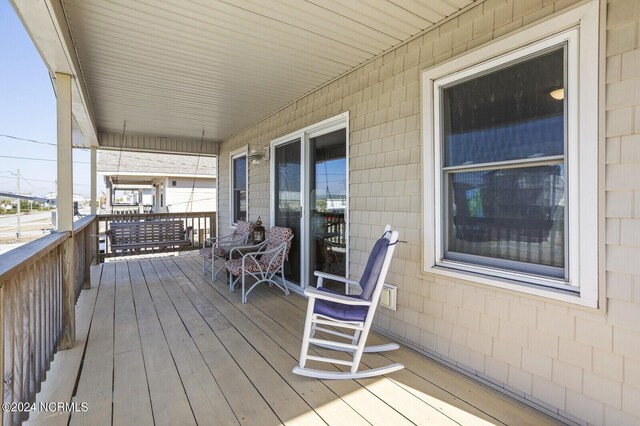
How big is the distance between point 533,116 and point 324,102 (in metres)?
2.40

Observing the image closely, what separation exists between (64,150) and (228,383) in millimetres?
2380

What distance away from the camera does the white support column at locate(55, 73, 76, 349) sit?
8.96ft

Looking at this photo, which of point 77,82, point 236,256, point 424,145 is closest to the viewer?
point 424,145

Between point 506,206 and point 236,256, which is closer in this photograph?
point 506,206

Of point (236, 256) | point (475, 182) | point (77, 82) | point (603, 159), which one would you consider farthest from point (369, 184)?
point (77, 82)

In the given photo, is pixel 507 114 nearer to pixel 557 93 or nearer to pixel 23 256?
pixel 557 93

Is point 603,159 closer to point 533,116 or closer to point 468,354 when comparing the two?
point 533,116

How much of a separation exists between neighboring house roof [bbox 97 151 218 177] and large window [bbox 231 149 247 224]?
484cm

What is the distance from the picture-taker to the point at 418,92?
268 centimetres

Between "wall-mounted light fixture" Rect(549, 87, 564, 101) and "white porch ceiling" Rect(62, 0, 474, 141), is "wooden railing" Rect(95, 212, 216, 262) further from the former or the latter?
"wall-mounted light fixture" Rect(549, 87, 564, 101)

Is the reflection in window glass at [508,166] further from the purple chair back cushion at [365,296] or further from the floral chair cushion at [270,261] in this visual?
the floral chair cushion at [270,261]

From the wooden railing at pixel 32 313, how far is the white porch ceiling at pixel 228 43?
172 cm

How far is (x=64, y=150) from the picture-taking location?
278cm

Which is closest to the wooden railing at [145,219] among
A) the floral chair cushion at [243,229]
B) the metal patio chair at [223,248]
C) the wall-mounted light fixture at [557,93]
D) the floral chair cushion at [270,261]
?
the metal patio chair at [223,248]
